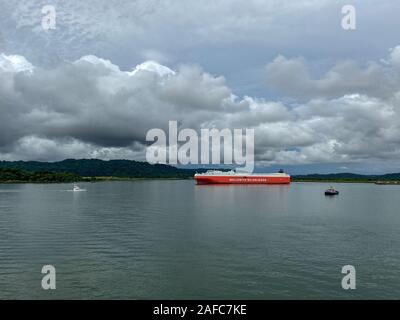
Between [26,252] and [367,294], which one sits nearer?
[367,294]

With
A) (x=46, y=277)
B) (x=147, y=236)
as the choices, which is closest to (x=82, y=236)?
(x=147, y=236)

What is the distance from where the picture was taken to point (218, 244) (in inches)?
1957

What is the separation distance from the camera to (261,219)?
7756 cm

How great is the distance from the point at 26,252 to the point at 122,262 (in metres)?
13.8

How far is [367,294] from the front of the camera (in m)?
30.8

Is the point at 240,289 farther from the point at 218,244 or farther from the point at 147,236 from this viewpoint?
the point at 147,236

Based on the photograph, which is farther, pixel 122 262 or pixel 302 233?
pixel 302 233
